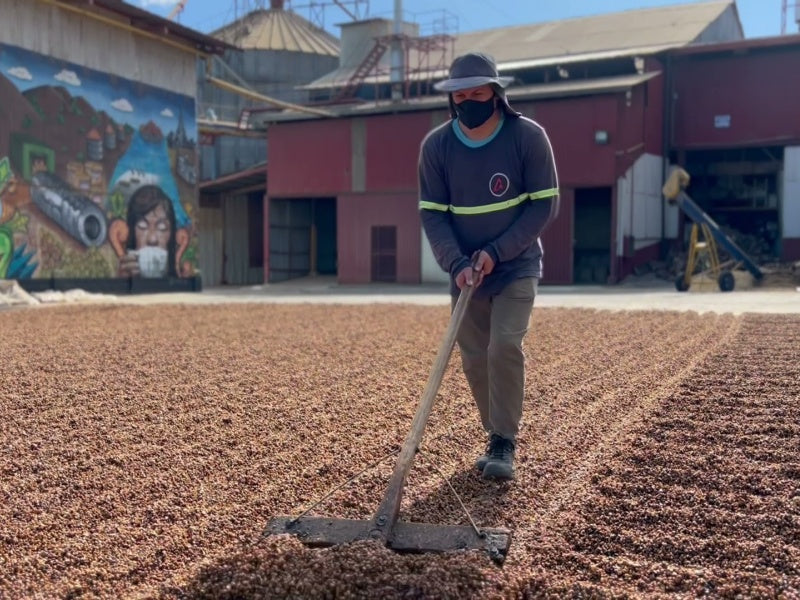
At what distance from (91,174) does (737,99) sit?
57.9 feet

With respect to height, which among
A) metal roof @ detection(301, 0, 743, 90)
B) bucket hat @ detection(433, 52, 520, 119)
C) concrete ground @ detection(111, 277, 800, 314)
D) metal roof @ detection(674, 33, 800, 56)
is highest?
metal roof @ detection(301, 0, 743, 90)

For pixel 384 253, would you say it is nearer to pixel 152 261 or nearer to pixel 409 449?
pixel 152 261

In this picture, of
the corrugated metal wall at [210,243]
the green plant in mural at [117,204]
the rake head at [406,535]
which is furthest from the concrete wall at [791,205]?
the rake head at [406,535]

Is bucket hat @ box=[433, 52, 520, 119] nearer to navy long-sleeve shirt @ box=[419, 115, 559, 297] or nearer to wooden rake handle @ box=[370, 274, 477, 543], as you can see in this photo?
navy long-sleeve shirt @ box=[419, 115, 559, 297]

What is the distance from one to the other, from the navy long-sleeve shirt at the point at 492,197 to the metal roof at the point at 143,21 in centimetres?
1647

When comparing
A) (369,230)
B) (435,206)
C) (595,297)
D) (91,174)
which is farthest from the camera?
(369,230)

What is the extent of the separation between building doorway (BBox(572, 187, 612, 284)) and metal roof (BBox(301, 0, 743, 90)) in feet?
13.6

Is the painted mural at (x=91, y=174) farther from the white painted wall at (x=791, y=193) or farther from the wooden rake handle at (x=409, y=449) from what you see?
the white painted wall at (x=791, y=193)

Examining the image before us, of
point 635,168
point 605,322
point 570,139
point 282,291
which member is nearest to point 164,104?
point 282,291

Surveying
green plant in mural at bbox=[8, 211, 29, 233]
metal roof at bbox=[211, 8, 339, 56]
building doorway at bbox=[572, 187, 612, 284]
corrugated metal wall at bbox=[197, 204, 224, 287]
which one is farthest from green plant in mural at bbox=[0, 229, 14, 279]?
metal roof at bbox=[211, 8, 339, 56]

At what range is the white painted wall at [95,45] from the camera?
17.6 metres

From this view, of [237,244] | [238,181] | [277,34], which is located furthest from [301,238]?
[277,34]

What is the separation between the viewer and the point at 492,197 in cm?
423

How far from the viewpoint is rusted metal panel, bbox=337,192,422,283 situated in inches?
1014
